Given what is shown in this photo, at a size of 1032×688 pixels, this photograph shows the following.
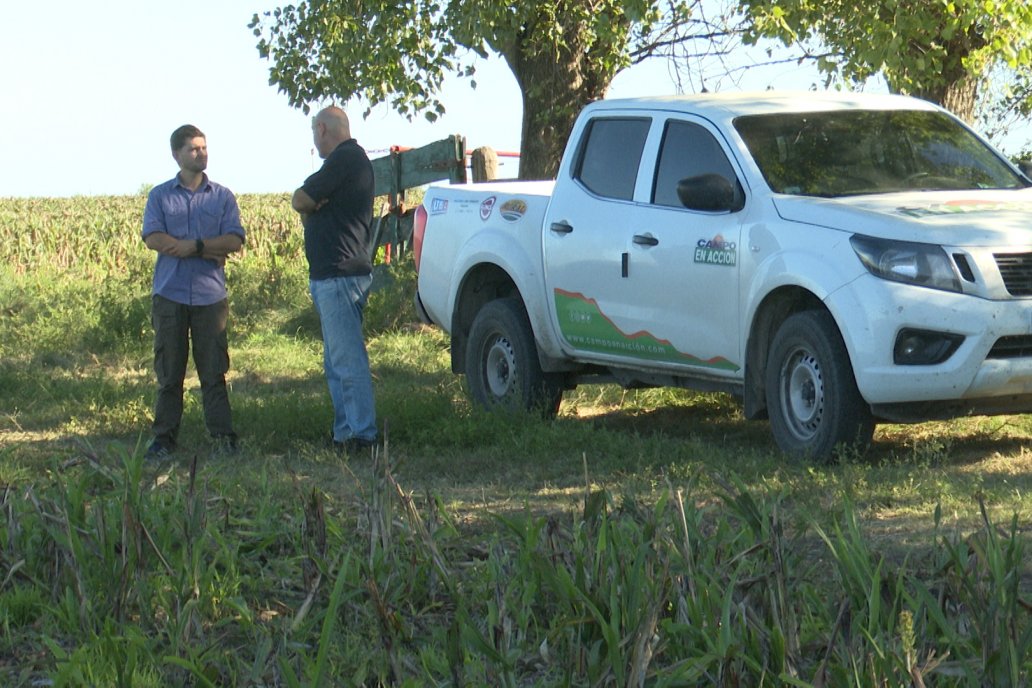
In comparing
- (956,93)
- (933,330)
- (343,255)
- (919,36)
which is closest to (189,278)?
(343,255)

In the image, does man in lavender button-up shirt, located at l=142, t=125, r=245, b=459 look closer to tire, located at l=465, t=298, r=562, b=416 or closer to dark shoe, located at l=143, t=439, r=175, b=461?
dark shoe, located at l=143, t=439, r=175, b=461

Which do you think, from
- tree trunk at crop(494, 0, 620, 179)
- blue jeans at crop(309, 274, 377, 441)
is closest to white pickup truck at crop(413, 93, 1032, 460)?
blue jeans at crop(309, 274, 377, 441)

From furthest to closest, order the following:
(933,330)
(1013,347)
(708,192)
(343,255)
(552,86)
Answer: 1. (552,86)
2. (343,255)
3. (708,192)
4. (1013,347)
5. (933,330)

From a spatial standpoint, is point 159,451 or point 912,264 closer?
point 912,264

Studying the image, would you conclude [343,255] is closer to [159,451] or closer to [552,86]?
[159,451]

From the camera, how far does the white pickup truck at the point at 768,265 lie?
7586mm

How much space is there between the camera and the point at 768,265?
320 inches

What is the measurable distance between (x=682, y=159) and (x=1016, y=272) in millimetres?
2175

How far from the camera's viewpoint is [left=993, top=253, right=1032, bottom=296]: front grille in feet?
24.8

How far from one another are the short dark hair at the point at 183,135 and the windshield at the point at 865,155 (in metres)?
3.20

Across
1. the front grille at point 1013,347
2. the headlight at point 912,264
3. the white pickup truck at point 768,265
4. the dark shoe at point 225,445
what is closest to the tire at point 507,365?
the white pickup truck at point 768,265

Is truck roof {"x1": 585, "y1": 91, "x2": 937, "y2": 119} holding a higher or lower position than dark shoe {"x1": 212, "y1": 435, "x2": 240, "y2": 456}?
higher

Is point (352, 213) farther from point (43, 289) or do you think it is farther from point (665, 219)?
point (43, 289)

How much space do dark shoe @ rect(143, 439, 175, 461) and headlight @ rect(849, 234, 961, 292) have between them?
14.5 ft
